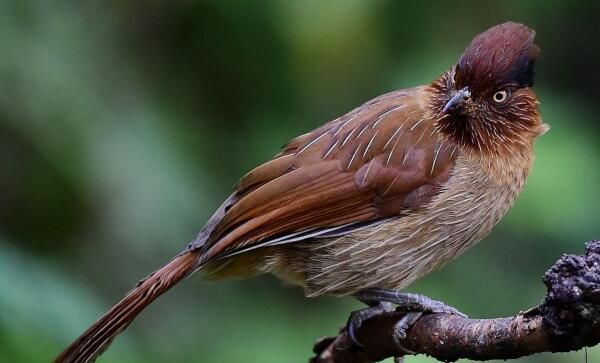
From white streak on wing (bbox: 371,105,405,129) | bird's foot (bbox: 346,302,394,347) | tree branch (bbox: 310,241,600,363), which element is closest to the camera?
tree branch (bbox: 310,241,600,363)

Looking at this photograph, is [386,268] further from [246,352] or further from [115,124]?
[115,124]

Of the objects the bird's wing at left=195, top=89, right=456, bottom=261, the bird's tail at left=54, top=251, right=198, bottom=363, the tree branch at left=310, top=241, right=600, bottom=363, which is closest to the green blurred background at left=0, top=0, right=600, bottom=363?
the bird's tail at left=54, top=251, right=198, bottom=363

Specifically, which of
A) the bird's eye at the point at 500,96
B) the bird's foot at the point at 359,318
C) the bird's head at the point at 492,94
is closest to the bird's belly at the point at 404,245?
the bird's foot at the point at 359,318

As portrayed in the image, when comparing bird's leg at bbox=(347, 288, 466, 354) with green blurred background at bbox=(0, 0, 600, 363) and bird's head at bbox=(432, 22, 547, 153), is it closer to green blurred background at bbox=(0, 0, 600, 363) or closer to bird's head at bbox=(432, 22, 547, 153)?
green blurred background at bbox=(0, 0, 600, 363)

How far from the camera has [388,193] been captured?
4234 millimetres

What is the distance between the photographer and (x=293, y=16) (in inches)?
194

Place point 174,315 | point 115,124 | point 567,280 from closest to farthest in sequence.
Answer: point 567,280 → point 115,124 → point 174,315

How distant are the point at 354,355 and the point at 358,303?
1010 millimetres

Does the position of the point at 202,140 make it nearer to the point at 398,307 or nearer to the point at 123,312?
the point at 123,312

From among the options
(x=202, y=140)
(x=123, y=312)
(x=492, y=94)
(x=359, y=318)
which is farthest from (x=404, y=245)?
(x=202, y=140)

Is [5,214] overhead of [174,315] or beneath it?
overhead

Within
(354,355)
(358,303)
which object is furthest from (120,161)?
(354,355)

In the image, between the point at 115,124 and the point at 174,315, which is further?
the point at 174,315

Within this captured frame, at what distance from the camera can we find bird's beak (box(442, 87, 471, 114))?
14.0 ft
